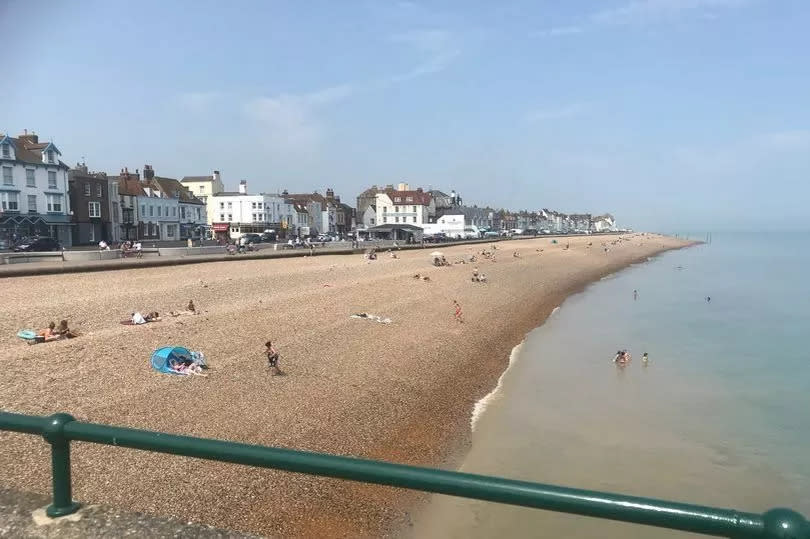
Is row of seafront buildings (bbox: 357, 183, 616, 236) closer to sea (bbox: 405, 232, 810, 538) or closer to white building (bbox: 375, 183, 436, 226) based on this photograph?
white building (bbox: 375, 183, 436, 226)

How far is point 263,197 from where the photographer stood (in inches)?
3095

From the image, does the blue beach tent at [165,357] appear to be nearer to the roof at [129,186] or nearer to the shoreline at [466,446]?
the shoreline at [466,446]

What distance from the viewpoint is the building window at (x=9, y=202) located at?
4362 centimetres

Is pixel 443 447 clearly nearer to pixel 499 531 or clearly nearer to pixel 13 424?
pixel 499 531

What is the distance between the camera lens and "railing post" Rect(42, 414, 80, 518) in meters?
2.55

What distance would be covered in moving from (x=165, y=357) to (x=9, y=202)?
40.7 meters

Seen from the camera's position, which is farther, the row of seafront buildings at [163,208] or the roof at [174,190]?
the roof at [174,190]

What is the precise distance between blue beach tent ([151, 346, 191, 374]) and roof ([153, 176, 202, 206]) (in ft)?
186

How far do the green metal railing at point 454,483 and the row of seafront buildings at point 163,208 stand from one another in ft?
164

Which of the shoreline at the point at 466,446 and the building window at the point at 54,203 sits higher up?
the building window at the point at 54,203

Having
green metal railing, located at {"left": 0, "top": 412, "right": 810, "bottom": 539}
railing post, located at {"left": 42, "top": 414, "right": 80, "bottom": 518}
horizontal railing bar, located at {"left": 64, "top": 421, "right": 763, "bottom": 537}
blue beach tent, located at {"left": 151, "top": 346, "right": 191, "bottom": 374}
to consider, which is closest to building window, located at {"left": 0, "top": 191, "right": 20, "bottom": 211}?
blue beach tent, located at {"left": 151, "top": 346, "right": 191, "bottom": 374}

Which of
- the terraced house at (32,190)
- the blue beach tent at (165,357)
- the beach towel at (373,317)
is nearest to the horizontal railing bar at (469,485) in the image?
the blue beach tent at (165,357)

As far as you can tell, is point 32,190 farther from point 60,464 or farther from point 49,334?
point 60,464

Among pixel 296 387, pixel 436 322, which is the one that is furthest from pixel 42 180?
pixel 296 387
